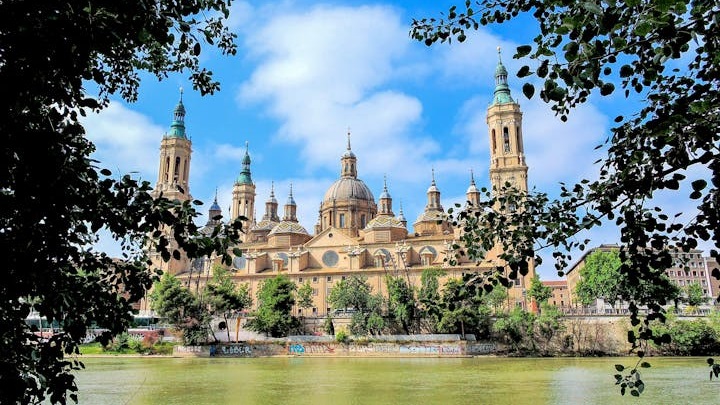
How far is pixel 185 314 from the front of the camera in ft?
165

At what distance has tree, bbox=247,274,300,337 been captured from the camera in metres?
52.1

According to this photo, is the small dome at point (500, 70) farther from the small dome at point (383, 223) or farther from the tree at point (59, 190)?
the tree at point (59, 190)

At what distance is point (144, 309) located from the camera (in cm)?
7219

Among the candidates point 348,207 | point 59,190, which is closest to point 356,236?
point 348,207

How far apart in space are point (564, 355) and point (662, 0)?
167ft

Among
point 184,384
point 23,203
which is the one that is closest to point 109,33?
point 23,203

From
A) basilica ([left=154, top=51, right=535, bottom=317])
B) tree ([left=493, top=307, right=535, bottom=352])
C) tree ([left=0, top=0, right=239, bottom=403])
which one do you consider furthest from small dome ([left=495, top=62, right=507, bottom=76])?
tree ([left=0, top=0, right=239, bottom=403])

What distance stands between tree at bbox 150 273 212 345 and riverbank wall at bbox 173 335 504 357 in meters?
1.17

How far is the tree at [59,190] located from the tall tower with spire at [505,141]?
197 feet

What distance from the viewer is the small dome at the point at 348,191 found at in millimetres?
77062

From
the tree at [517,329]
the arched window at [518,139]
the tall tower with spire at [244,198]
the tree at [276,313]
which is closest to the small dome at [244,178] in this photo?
the tall tower with spire at [244,198]

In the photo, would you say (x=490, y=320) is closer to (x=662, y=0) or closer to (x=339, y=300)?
(x=339, y=300)

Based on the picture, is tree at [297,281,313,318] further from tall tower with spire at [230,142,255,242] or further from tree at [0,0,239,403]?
tree at [0,0,239,403]

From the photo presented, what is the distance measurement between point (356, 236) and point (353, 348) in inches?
1032
